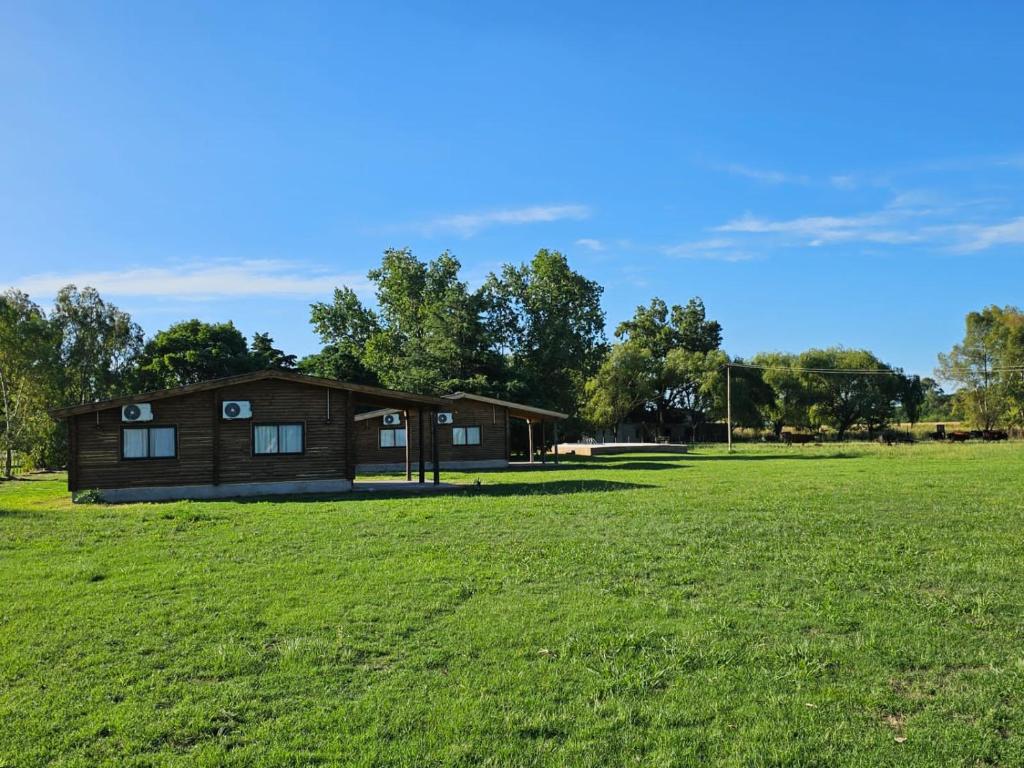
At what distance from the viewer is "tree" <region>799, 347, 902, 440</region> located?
69688 millimetres

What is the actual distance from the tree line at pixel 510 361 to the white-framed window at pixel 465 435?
6.21 metres

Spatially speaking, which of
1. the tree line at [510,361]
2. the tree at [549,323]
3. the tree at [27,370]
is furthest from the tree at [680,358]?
the tree at [27,370]

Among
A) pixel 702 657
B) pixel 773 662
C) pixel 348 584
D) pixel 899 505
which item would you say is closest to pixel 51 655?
pixel 348 584

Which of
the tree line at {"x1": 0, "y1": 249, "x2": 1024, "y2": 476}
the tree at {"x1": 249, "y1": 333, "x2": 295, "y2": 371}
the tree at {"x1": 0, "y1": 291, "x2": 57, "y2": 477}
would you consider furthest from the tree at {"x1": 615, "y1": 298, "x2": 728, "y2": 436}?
the tree at {"x1": 0, "y1": 291, "x2": 57, "y2": 477}

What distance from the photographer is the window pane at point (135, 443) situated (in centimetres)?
2117

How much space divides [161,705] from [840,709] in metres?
4.31

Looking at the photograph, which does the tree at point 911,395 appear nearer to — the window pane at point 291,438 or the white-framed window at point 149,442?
the window pane at point 291,438

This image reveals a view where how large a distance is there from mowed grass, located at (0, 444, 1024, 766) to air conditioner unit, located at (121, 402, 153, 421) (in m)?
8.87

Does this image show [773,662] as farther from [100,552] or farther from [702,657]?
[100,552]

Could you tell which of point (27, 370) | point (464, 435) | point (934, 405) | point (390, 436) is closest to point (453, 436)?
point (464, 435)

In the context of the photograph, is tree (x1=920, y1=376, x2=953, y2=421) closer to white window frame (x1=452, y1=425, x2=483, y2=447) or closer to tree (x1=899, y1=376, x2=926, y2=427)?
tree (x1=899, y1=376, x2=926, y2=427)

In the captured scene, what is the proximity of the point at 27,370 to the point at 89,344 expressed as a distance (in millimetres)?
6247

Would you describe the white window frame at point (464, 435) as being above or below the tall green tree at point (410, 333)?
below

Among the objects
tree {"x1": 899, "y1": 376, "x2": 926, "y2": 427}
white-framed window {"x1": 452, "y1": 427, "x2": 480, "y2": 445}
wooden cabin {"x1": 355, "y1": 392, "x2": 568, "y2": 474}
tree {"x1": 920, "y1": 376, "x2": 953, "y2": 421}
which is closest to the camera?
wooden cabin {"x1": 355, "y1": 392, "x2": 568, "y2": 474}
